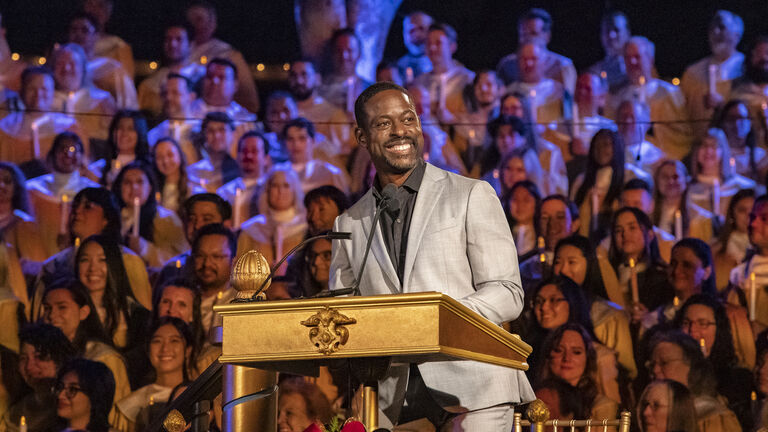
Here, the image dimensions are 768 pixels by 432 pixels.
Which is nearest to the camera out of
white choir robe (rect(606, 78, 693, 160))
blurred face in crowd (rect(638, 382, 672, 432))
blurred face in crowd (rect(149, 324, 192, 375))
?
blurred face in crowd (rect(638, 382, 672, 432))

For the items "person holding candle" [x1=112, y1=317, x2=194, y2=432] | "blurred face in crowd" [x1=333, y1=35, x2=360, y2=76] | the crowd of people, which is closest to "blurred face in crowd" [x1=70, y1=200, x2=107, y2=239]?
the crowd of people

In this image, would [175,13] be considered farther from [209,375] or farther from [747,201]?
[209,375]

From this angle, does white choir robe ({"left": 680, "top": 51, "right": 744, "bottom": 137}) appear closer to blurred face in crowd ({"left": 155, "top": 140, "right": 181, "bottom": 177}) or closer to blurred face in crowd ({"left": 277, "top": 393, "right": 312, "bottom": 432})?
blurred face in crowd ({"left": 277, "top": 393, "right": 312, "bottom": 432})

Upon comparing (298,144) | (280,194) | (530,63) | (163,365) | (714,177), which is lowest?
(163,365)

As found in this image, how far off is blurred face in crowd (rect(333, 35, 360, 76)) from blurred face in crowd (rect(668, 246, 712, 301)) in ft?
8.49

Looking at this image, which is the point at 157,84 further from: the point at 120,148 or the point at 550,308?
the point at 550,308

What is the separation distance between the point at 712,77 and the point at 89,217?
435 centimetres

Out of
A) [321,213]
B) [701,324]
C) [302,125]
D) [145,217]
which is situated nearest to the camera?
[701,324]

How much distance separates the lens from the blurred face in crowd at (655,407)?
602 centimetres

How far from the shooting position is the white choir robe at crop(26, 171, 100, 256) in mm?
6953

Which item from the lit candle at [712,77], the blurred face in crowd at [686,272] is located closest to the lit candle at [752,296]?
the blurred face in crowd at [686,272]

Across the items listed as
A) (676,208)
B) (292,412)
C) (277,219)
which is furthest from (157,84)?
(676,208)

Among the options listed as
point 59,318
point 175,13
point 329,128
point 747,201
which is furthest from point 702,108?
point 59,318

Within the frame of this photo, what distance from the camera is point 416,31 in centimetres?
756
